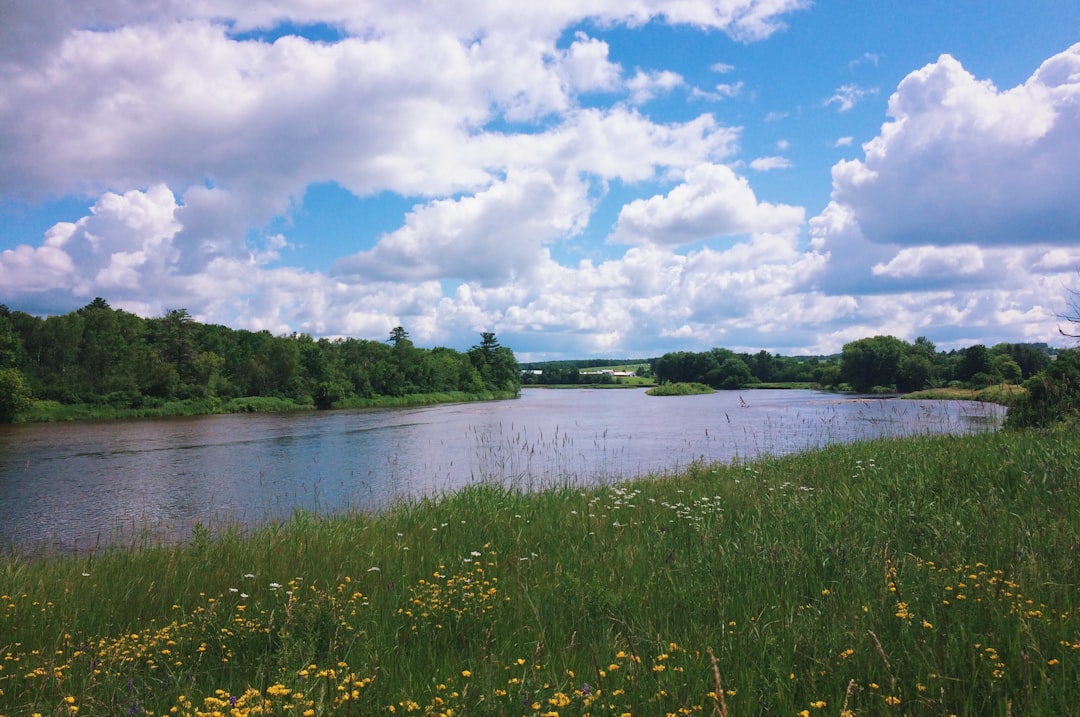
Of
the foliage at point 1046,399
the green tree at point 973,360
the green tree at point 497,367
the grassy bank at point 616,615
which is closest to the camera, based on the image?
the grassy bank at point 616,615

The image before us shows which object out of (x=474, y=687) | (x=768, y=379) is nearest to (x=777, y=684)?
(x=474, y=687)

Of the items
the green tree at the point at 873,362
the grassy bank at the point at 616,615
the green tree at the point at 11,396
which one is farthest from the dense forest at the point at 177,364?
the green tree at the point at 873,362

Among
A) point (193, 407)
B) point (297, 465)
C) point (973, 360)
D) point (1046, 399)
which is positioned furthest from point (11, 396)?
point (973, 360)

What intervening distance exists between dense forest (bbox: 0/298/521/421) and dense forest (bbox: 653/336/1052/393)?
5487 cm

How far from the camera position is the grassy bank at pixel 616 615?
2.55m

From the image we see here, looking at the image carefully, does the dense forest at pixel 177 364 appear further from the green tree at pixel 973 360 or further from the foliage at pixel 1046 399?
the green tree at pixel 973 360

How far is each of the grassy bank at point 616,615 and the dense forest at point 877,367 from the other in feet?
34.8

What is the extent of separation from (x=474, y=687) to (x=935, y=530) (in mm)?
3478

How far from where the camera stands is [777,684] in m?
2.56

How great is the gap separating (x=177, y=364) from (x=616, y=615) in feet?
222

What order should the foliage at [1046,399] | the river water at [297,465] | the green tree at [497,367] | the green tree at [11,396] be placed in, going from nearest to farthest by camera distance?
the foliage at [1046,399], the river water at [297,465], the green tree at [11,396], the green tree at [497,367]

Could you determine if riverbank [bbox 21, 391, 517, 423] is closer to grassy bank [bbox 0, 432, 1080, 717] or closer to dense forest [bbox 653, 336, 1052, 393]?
grassy bank [bbox 0, 432, 1080, 717]

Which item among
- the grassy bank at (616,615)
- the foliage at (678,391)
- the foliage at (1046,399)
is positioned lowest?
the foliage at (678,391)

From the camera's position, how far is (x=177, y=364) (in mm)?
60812
